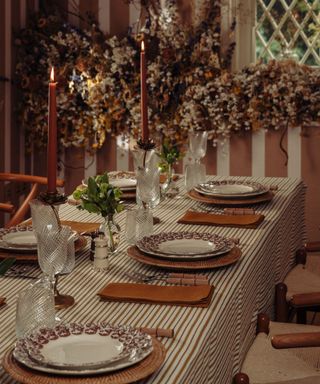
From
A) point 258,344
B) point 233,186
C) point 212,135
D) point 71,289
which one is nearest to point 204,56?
point 212,135

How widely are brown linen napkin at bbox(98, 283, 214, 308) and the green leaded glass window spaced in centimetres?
287

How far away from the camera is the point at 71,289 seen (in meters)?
2.03

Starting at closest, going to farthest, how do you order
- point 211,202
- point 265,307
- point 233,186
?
point 265,307, point 211,202, point 233,186

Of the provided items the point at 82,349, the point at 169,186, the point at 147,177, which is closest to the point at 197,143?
the point at 169,186

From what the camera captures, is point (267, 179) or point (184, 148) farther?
point (184, 148)

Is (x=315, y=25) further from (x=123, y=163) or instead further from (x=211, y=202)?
(x=211, y=202)

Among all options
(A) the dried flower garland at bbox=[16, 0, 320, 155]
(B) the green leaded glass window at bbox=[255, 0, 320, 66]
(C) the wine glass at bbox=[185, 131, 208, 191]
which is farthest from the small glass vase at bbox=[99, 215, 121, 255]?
(B) the green leaded glass window at bbox=[255, 0, 320, 66]

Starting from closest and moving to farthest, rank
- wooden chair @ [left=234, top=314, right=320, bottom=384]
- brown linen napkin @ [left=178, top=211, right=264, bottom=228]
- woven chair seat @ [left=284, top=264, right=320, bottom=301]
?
1. wooden chair @ [left=234, top=314, right=320, bottom=384]
2. brown linen napkin @ [left=178, top=211, right=264, bottom=228]
3. woven chair seat @ [left=284, top=264, right=320, bottom=301]

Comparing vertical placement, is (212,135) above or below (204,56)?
below

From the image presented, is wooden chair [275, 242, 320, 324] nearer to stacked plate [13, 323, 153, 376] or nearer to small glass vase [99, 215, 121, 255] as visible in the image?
small glass vase [99, 215, 121, 255]

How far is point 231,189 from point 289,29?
5.70 ft

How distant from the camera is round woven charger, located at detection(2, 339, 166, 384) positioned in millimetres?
1412

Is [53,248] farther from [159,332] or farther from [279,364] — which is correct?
[279,364]

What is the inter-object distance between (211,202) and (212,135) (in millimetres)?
1695
